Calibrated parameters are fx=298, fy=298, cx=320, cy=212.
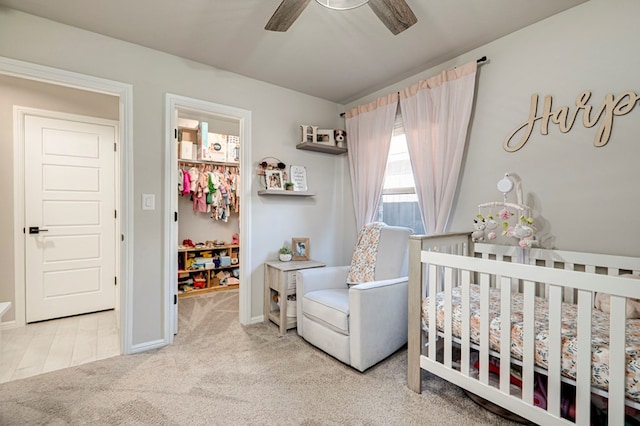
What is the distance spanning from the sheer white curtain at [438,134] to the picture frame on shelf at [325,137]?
846mm

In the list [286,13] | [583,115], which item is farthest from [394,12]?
[583,115]

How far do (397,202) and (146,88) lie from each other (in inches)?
95.3

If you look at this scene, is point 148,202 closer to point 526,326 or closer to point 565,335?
point 526,326

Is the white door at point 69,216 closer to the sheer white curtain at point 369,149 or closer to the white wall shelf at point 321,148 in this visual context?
the white wall shelf at point 321,148

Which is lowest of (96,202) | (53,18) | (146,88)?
(96,202)

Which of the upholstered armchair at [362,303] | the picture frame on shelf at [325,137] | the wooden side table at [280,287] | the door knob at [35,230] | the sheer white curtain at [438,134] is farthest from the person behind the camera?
the picture frame on shelf at [325,137]

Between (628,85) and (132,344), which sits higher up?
(628,85)

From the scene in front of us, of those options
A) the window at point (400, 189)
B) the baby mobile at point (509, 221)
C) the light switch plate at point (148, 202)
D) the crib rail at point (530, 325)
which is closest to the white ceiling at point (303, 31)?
the window at point (400, 189)

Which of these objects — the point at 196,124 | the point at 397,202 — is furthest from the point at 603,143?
the point at 196,124

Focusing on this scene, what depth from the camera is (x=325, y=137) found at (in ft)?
10.7

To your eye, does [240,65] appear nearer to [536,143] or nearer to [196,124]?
[196,124]

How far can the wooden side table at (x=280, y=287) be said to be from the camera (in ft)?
8.73

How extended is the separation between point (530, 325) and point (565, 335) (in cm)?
15

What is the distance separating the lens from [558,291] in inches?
50.6
